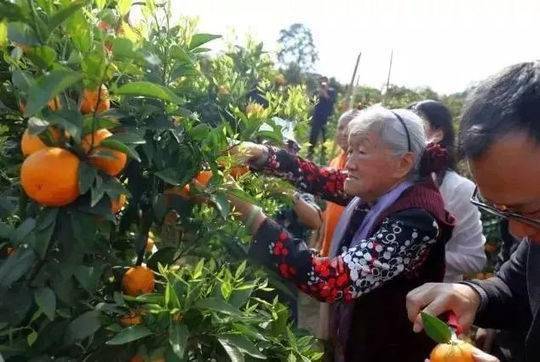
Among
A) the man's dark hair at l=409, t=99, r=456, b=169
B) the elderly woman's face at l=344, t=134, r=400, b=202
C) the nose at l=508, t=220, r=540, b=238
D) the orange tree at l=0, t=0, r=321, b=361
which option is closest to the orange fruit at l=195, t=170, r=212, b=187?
the orange tree at l=0, t=0, r=321, b=361

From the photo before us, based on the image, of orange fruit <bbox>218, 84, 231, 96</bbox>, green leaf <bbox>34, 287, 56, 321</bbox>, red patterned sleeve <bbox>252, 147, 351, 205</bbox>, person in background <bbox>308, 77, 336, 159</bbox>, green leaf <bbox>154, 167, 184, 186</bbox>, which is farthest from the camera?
person in background <bbox>308, 77, 336, 159</bbox>

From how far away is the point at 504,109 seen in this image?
1066mm

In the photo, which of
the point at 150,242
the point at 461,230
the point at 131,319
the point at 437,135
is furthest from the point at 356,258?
the point at 437,135

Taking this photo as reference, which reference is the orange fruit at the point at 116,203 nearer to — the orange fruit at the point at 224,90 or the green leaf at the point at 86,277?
the green leaf at the point at 86,277

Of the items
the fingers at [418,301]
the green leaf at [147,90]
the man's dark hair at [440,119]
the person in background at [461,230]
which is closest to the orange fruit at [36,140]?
the green leaf at [147,90]

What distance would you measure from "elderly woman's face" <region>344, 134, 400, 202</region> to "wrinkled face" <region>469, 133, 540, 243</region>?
63 cm

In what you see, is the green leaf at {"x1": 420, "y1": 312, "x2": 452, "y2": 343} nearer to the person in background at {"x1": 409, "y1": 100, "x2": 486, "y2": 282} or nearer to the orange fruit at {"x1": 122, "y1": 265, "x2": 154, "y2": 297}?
the orange fruit at {"x1": 122, "y1": 265, "x2": 154, "y2": 297}

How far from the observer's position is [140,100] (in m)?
1.06

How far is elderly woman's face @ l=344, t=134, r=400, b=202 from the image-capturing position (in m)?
1.79

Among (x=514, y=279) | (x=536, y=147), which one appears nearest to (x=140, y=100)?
(x=536, y=147)

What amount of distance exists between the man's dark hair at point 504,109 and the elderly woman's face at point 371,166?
0.65 meters

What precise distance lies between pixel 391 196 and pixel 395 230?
17 cm

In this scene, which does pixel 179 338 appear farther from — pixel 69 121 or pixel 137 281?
pixel 69 121

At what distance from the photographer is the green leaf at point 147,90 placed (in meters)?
0.93
